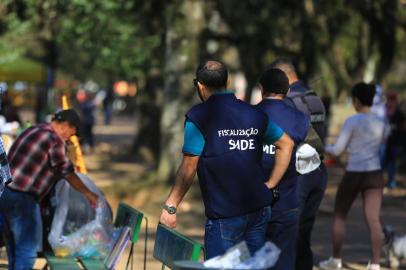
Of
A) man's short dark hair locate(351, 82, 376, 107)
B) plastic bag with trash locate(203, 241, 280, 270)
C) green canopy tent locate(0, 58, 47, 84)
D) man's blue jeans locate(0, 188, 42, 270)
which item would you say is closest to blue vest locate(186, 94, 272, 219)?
plastic bag with trash locate(203, 241, 280, 270)

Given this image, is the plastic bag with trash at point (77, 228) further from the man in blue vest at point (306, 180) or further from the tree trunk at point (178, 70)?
the tree trunk at point (178, 70)

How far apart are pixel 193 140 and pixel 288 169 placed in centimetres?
127

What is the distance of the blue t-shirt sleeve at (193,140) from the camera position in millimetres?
6242

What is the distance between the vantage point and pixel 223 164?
6215 mm

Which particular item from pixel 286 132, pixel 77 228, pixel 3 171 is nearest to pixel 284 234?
pixel 286 132

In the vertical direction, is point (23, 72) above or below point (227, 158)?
above

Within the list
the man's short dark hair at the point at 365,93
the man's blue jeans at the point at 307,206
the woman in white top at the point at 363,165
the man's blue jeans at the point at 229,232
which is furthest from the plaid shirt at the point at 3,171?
the man's short dark hair at the point at 365,93

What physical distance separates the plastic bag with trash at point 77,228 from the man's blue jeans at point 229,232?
283cm

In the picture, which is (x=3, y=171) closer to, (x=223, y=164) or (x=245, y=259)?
(x=223, y=164)

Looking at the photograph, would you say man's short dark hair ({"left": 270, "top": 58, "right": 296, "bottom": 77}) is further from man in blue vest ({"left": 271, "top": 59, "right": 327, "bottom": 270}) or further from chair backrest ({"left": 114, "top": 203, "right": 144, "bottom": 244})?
chair backrest ({"left": 114, "top": 203, "right": 144, "bottom": 244})

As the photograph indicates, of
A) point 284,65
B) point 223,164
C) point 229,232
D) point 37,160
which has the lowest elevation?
point 229,232

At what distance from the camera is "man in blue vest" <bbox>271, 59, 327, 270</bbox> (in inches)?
330

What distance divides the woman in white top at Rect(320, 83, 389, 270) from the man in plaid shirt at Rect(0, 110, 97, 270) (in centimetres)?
271

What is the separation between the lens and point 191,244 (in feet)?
19.6
